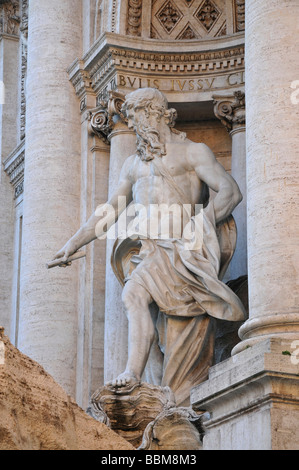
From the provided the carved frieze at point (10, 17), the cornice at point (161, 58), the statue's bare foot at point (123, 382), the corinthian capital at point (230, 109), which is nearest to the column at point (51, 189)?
the cornice at point (161, 58)

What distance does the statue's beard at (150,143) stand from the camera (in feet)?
46.5

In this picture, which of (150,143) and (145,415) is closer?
(145,415)

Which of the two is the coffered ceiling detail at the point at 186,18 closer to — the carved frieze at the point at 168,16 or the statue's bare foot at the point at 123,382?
the carved frieze at the point at 168,16

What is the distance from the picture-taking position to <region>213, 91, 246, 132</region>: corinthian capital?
1563cm

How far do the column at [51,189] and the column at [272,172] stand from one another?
450 centimetres

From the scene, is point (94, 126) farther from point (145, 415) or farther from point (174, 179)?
point (145, 415)

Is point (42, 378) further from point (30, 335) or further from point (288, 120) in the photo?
point (30, 335)

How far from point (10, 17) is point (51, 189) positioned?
4455 mm

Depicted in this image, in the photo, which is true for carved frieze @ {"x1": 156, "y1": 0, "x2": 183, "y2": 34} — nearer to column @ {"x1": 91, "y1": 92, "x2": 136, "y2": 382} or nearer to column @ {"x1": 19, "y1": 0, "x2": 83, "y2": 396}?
column @ {"x1": 19, "y1": 0, "x2": 83, "y2": 396}

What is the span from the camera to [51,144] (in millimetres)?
16531

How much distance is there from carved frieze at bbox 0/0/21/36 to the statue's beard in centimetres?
618

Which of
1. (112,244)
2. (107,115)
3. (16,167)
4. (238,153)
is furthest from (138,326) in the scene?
(16,167)

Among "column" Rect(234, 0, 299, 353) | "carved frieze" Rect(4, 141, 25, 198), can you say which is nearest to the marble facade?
"carved frieze" Rect(4, 141, 25, 198)

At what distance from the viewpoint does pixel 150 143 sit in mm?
14203
